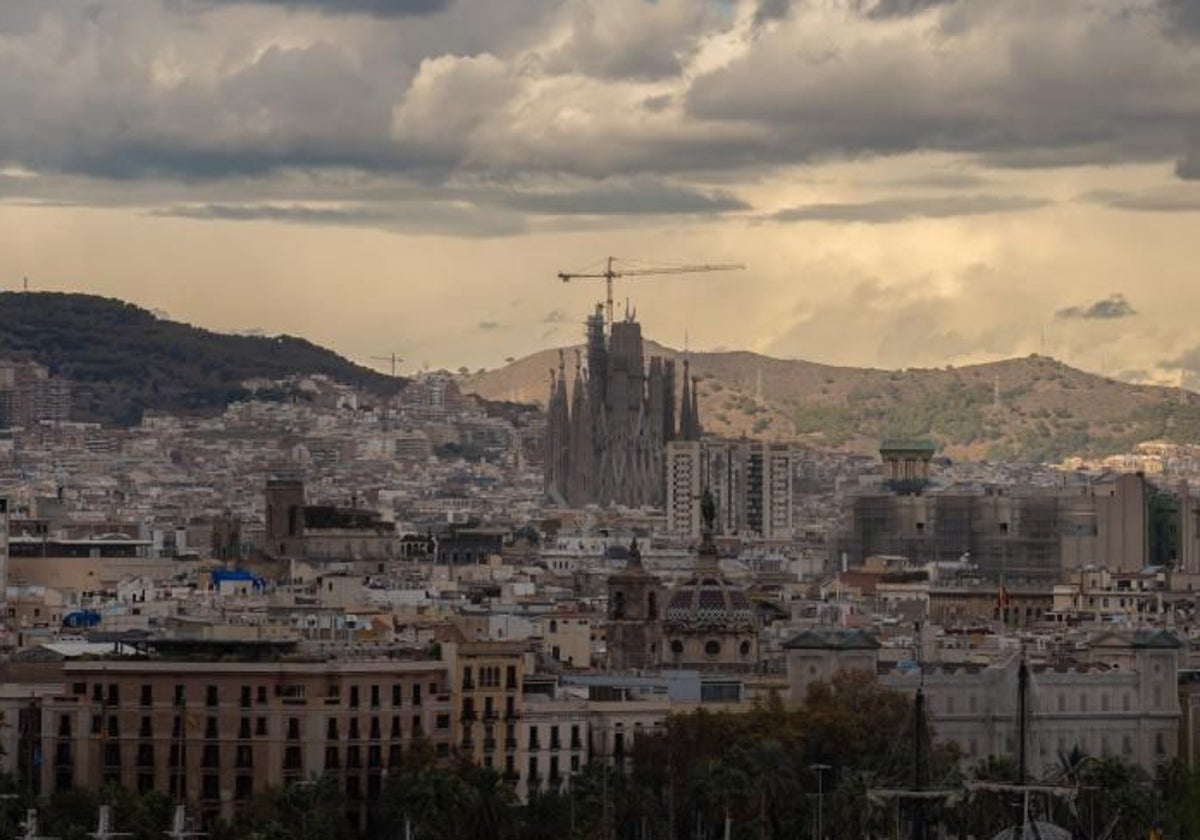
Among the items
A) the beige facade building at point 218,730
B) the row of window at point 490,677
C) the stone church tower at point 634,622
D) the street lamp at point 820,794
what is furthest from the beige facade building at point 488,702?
the stone church tower at point 634,622

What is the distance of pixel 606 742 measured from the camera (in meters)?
105

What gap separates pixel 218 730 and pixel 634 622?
30.7 metres

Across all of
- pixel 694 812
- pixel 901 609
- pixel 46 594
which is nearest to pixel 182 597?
pixel 46 594

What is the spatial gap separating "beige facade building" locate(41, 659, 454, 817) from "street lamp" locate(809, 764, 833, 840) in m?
6.79

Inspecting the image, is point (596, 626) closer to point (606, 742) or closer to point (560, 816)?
point (606, 742)

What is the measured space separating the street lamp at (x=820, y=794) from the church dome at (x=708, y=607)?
2155cm

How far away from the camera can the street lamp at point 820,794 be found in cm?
9512

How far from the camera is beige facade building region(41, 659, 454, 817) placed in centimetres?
9569

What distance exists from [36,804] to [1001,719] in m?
30.4

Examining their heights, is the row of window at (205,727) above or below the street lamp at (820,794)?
above

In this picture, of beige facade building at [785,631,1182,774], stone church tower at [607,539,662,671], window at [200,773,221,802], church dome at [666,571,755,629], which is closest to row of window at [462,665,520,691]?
window at [200,773,221,802]

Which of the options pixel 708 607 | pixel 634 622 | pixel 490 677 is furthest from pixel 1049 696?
pixel 490 677

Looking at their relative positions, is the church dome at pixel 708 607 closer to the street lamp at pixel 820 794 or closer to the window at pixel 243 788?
the street lamp at pixel 820 794

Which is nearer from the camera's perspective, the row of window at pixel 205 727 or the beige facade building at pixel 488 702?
the row of window at pixel 205 727
